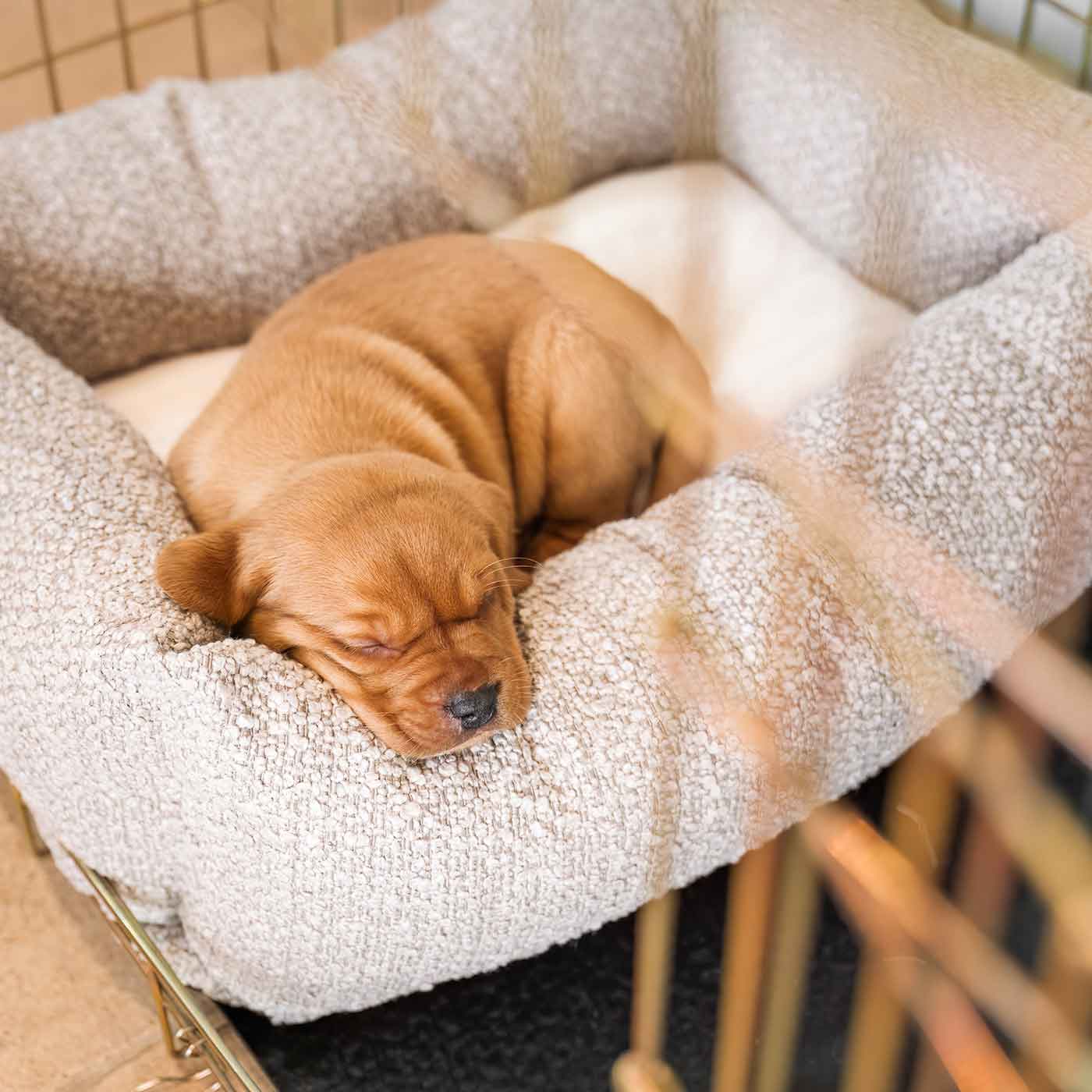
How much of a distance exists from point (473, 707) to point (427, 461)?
0.35 m

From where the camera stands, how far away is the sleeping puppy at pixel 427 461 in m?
1.35

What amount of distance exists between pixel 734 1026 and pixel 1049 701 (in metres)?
0.39

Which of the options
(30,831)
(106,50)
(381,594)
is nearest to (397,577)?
(381,594)

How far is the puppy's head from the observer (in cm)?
133

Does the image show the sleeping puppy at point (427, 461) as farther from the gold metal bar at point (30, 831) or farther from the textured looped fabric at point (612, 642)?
the gold metal bar at point (30, 831)

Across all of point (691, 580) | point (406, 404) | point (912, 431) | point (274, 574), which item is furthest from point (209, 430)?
point (912, 431)

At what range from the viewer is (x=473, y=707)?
1.30 metres

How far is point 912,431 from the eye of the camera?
154 cm

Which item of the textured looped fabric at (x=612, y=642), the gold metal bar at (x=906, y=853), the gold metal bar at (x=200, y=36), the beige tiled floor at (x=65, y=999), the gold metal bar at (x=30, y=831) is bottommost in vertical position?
the beige tiled floor at (x=65, y=999)

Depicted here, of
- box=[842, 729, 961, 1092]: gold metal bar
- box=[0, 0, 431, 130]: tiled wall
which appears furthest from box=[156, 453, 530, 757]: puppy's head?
box=[0, 0, 431, 130]: tiled wall

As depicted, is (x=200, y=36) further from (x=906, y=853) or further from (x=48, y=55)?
(x=906, y=853)

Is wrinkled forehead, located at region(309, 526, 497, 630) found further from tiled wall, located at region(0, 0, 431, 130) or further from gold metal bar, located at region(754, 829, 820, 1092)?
tiled wall, located at region(0, 0, 431, 130)

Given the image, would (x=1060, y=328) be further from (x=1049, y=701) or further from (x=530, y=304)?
(x=1049, y=701)

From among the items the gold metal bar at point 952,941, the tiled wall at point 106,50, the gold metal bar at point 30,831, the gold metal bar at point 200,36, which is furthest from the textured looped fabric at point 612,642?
the tiled wall at point 106,50
